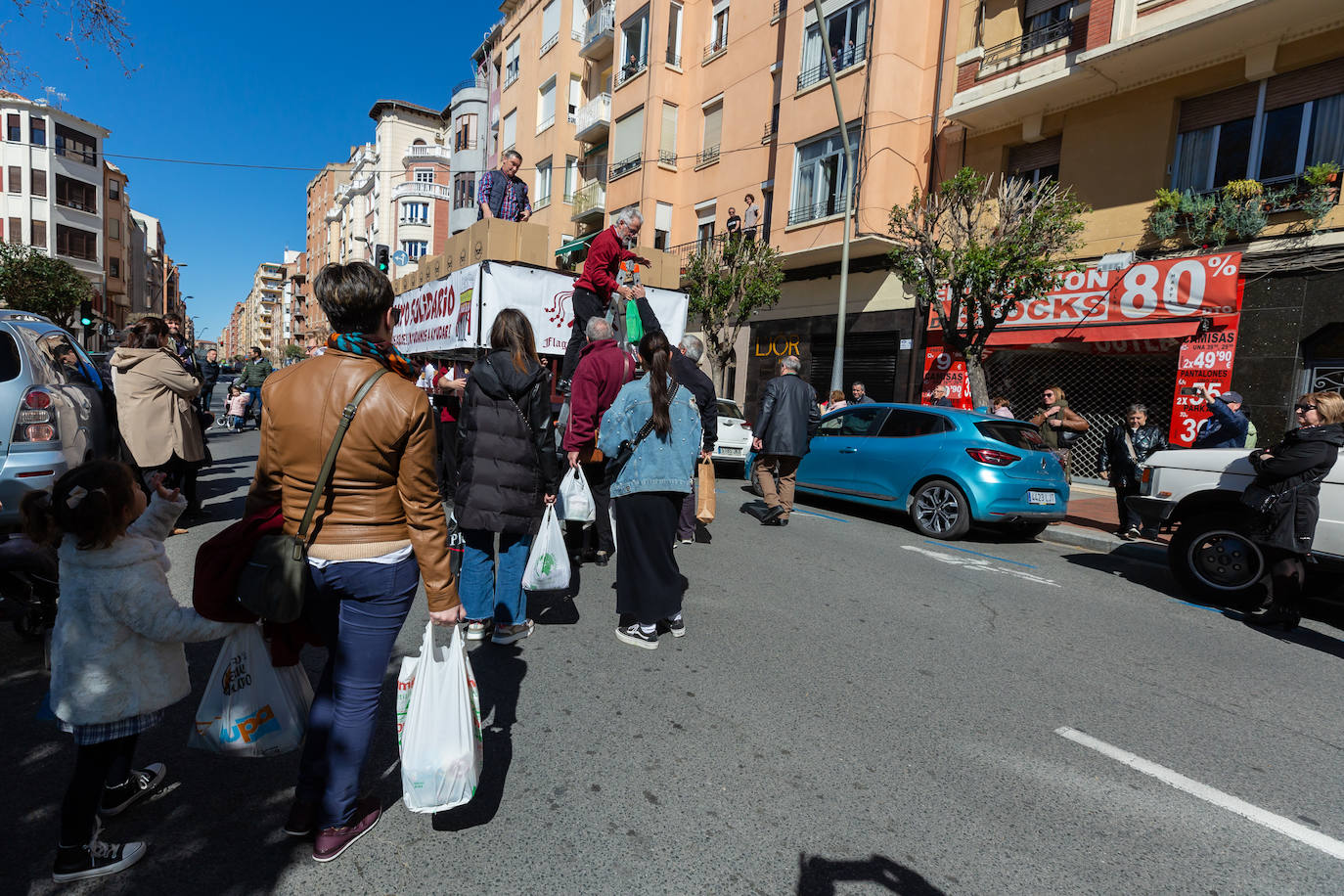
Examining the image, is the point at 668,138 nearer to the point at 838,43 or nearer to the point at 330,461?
the point at 838,43

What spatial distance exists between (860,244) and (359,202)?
5853 cm

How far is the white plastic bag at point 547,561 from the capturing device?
4.16 meters

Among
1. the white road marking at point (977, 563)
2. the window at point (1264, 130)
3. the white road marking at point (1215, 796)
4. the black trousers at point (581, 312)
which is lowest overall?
the white road marking at point (977, 563)

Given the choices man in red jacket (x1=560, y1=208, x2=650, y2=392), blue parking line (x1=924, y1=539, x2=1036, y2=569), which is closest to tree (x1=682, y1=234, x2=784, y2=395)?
blue parking line (x1=924, y1=539, x2=1036, y2=569)

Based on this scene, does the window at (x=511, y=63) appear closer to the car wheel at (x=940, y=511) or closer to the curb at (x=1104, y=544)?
the car wheel at (x=940, y=511)

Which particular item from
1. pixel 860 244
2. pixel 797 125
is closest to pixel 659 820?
pixel 860 244

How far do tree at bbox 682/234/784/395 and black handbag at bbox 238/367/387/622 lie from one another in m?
14.8

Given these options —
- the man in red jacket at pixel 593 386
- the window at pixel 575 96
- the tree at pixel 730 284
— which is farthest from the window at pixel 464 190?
the man in red jacket at pixel 593 386

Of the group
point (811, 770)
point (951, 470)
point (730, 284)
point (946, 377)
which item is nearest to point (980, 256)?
point (951, 470)

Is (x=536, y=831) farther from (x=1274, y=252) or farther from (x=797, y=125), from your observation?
(x=797, y=125)

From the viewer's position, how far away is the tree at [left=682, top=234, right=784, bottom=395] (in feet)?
53.5

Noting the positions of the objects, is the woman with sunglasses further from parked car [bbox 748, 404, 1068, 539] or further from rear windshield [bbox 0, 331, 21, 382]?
rear windshield [bbox 0, 331, 21, 382]

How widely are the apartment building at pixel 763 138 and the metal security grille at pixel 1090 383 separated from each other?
2158 millimetres

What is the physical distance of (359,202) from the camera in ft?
205
